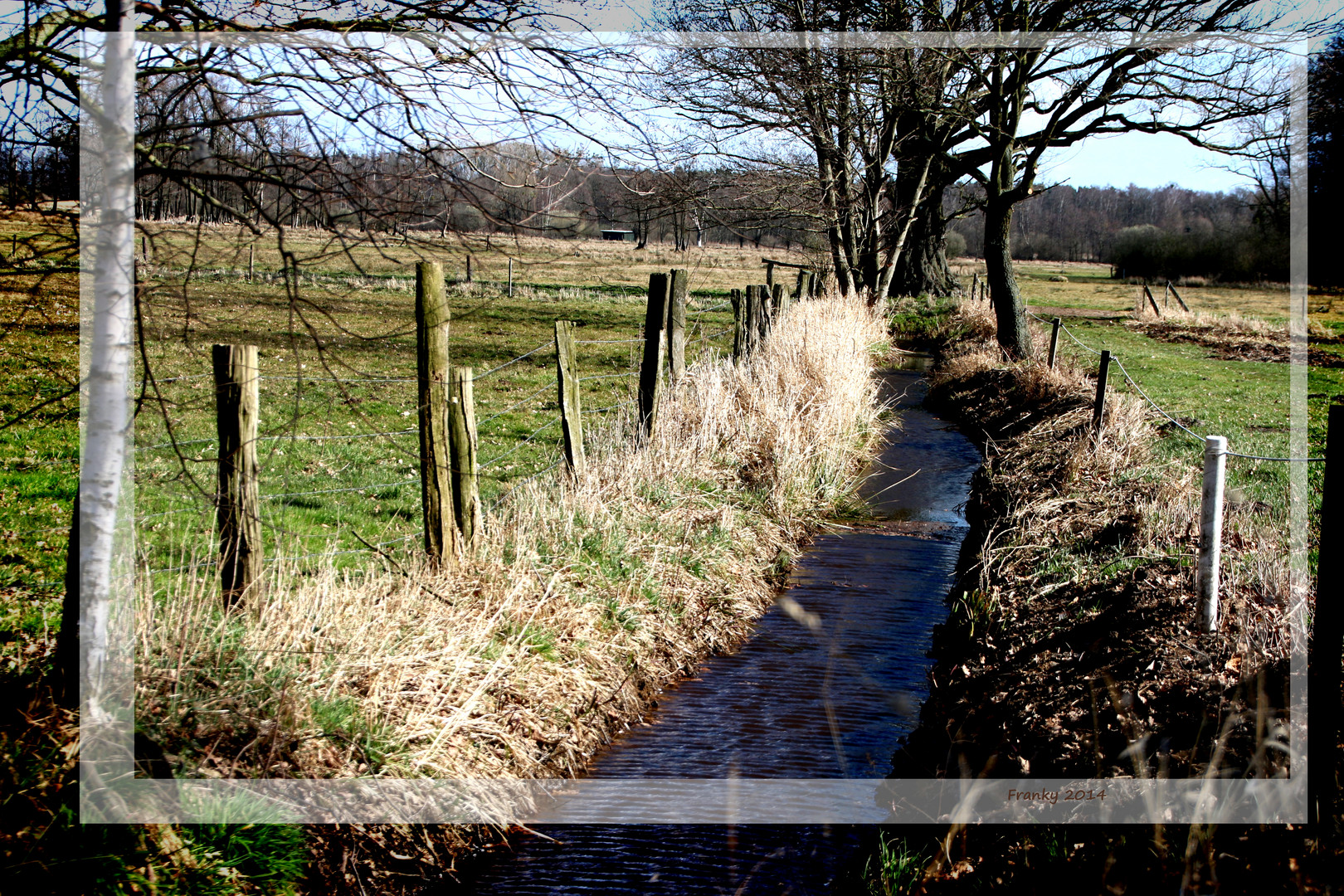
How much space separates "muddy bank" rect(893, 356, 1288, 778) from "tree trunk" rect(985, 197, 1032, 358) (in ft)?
24.2

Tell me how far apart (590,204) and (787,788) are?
305 cm

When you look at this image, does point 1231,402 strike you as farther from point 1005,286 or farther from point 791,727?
point 791,727

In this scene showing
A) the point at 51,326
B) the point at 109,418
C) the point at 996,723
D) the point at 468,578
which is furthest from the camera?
the point at 468,578

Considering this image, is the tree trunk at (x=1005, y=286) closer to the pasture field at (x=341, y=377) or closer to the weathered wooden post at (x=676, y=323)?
the pasture field at (x=341, y=377)

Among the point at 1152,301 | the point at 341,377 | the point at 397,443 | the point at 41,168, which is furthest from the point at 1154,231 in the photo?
the point at 41,168

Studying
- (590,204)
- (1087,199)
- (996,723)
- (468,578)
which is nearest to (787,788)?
(996,723)

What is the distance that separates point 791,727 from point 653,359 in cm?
392

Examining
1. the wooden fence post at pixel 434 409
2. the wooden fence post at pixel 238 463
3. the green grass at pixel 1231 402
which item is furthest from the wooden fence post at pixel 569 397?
the green grass at pixel 1231 402

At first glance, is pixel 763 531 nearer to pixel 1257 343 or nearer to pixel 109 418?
pixel 109 418

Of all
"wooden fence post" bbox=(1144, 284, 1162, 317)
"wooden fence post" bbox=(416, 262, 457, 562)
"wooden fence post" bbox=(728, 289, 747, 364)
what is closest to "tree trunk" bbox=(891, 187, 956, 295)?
"wooden fence post" bbox=(1144, 284, 1162, 317)

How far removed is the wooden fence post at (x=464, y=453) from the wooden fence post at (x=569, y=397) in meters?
1.41

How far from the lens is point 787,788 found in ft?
15.8

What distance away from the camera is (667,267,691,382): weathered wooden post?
29.0 feet

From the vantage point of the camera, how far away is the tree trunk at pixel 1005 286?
1645 centimetres
